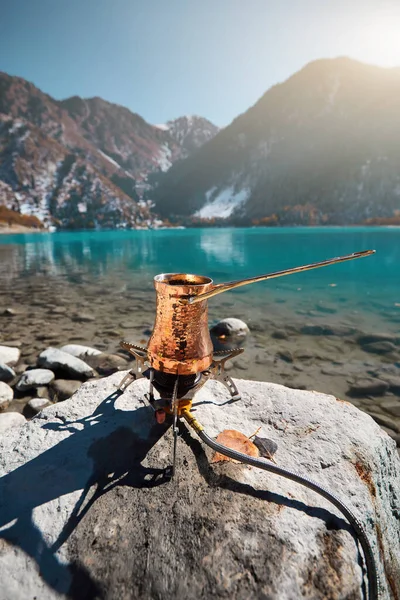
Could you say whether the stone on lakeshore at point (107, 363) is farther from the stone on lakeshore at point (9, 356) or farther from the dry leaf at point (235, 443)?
the dry leaf at point (235, 443)

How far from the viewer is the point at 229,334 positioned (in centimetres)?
859

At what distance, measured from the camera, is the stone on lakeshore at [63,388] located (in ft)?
16.9

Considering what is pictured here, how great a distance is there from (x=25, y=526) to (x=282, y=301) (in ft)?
42.5

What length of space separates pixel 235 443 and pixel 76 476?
109cm

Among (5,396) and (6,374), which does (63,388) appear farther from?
(6,374)

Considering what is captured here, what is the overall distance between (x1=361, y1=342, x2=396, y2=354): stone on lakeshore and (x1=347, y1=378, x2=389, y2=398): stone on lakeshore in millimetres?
1978


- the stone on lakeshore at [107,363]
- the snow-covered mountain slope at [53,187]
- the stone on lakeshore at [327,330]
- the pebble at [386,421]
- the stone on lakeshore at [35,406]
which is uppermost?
the snow-covered mountain slope at [53,187]

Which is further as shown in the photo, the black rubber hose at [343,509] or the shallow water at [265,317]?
the shallow water at [265,317]

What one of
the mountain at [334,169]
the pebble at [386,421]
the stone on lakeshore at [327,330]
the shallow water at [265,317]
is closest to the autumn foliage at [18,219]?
the mountain at [334,169]

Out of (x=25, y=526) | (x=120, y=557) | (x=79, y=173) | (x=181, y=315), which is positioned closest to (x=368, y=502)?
(x=120, y=557)

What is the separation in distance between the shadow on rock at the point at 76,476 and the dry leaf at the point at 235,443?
394 mm

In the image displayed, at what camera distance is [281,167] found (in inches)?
7234

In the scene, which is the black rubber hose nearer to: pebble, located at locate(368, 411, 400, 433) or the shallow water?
pebble, located at locate(368, 411, 400, 433)

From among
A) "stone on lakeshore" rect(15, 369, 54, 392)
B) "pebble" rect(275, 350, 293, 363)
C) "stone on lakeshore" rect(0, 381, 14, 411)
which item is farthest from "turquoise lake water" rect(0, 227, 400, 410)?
"stone on lakeshore" rect(0, 381, 14, 411)
